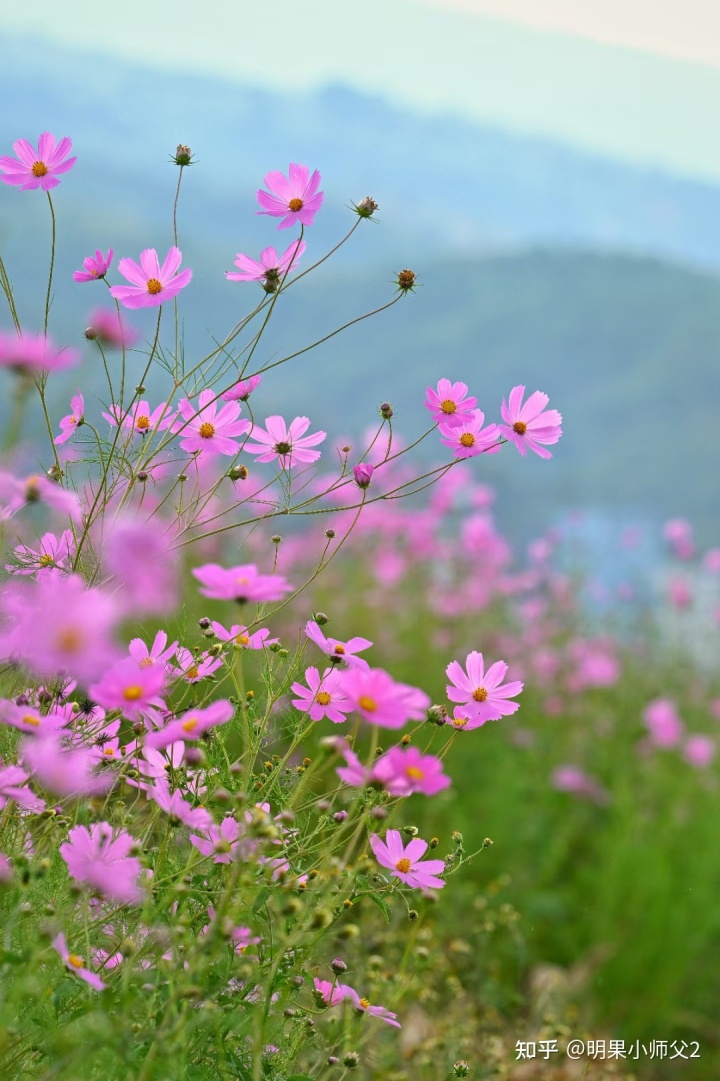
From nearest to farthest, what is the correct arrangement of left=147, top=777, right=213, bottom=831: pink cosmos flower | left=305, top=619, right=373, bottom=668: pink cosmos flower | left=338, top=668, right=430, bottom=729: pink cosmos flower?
1. left=338, top=668, right=430, bottom=729: pink cosmos flower
2. left=147, top=777, right=213, bottom=831: pink cosmos flower
3. left=305, top=619, right=373, bottom=668: pink cosmos flower

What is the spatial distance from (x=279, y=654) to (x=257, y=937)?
0.82 feet

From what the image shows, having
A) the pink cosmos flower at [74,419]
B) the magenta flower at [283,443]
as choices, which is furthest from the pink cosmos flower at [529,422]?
the pink cosmos flower at [74,419]

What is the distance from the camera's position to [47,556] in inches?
37.1

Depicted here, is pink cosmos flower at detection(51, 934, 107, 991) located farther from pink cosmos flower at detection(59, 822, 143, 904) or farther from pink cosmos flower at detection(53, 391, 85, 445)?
pink cosmos flower at detection(53, 391, 85, 445)

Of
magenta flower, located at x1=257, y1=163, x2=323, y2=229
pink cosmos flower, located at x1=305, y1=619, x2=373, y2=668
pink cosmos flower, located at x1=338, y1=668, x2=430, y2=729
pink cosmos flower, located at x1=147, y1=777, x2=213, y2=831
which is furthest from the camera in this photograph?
magenta flower, located at x1=257, y1=163, x2=323, y2=229

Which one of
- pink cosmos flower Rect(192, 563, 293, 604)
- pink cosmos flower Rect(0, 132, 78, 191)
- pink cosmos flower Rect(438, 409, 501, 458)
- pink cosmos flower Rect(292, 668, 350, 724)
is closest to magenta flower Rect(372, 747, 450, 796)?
pink cosmos flower Rect(192, 563, 293, 604)

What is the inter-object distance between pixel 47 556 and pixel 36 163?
1.30 ft

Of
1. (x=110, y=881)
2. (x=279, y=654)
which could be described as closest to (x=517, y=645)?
(x=279, y=654)

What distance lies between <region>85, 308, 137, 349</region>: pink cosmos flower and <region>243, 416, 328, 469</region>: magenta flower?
207mm

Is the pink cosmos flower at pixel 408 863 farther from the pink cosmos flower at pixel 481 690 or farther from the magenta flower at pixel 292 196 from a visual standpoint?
the magenta flower at pixel 292 196

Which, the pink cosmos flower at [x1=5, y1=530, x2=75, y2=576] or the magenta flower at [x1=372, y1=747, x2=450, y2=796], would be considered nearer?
the magenta flower at [x1=372, y1=747, x2=450, y2=796]

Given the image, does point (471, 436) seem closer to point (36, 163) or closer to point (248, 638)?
point (248, 638)

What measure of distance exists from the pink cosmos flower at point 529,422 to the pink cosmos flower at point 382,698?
43cm

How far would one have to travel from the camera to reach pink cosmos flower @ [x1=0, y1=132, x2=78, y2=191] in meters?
1.01
